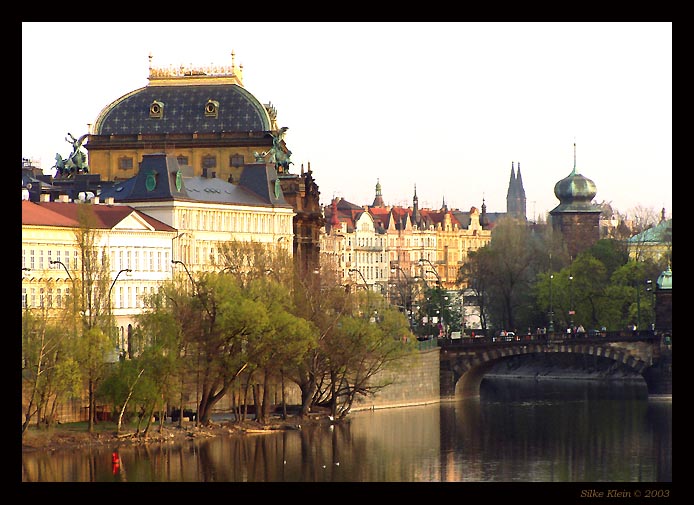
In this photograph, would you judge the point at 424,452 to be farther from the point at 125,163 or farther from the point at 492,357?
the point at 125,163

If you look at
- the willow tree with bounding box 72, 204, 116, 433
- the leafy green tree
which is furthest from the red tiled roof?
the leafy green tree

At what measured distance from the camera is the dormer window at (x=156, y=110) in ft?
471

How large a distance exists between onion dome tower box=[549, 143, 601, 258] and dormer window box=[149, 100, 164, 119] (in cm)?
5167

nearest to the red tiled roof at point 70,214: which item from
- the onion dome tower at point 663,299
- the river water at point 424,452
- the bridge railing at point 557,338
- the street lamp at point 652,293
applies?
the river water at point 424,452

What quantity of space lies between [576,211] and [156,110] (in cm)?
5418

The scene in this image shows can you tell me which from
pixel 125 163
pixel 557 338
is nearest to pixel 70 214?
pixel 557 338

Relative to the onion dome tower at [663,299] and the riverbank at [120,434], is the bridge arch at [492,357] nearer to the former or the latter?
the onion dome tower at [663,299]

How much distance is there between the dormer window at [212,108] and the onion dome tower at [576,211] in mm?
49882

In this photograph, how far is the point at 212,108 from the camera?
471ft
